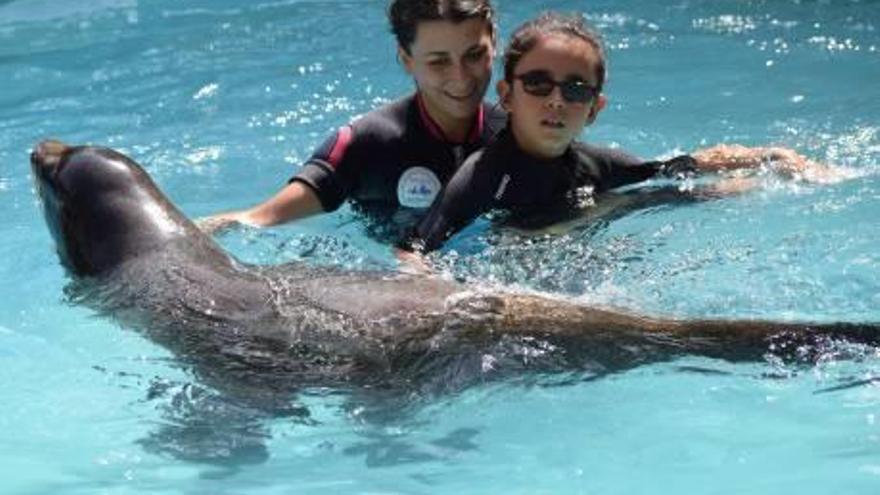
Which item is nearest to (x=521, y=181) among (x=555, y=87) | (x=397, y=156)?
(x=555, y=87)

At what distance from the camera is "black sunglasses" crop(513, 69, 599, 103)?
521cm

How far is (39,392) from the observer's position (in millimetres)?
5148

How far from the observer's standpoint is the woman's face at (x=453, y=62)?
5.45 meters

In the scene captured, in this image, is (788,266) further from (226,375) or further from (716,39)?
(716,39)

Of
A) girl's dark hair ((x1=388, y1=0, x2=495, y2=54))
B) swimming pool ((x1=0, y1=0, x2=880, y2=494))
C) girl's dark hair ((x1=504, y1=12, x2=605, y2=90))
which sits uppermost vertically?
girl's dark hair ((x1=388, y1=0, x2=495, y2=54))

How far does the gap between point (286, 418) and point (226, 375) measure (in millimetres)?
245

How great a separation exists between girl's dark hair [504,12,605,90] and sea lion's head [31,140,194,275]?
148cm

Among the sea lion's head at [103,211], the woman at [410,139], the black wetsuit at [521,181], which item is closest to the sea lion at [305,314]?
the sea lion's head at [103,211]

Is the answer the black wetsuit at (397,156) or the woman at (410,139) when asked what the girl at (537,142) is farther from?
the black wetsuit at (397,156)

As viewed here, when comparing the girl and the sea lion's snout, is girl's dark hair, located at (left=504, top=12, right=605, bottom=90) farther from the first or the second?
the sea lion's snout

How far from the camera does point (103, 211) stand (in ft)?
15.6

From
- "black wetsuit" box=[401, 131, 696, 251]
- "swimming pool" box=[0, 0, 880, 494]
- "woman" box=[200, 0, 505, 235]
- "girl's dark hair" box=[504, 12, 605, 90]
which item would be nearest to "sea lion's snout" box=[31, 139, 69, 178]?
"swimming pool" box=[0, 0, 880, 494]

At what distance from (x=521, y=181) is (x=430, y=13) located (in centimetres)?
79

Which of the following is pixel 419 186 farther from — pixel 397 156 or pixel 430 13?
pixel 430 13
